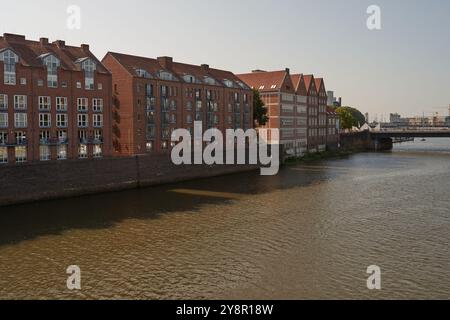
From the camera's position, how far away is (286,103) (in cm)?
9700

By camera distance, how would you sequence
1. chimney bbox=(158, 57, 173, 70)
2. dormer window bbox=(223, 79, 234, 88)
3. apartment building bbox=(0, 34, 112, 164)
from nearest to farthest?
apartment building bbox=(0, 34, 112, 164) → chimney bbox=(158, 57, 173, 70) → dormer window bbox=(223, 79, 234, 88)

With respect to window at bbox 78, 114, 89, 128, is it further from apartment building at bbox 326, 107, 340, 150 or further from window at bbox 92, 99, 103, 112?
apartment building at bbox 326, 107, 340, 150

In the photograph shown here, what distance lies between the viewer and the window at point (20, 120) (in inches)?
1951

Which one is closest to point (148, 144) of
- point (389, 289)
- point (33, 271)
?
point (33, 271)

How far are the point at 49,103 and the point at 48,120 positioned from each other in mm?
1869

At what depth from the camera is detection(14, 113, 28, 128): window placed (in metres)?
49.6

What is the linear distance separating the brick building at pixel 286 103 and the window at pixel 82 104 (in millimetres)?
45190

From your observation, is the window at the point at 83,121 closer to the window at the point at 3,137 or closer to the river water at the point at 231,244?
the window at the point at 3,137

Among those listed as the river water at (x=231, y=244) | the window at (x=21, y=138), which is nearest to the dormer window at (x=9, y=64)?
the window at (x=21, y=138)

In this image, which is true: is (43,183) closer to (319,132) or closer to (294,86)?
(294,86)

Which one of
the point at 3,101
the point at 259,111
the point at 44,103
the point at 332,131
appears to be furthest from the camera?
the point at 332,131

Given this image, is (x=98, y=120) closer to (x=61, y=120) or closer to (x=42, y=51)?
(x=61, y=120)

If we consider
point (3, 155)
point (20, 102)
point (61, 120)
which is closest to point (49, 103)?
point (61, 120)

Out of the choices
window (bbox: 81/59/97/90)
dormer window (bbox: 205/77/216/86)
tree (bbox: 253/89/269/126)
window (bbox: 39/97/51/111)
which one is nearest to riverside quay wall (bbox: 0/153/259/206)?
window (bbox: 39/97/51/111)
